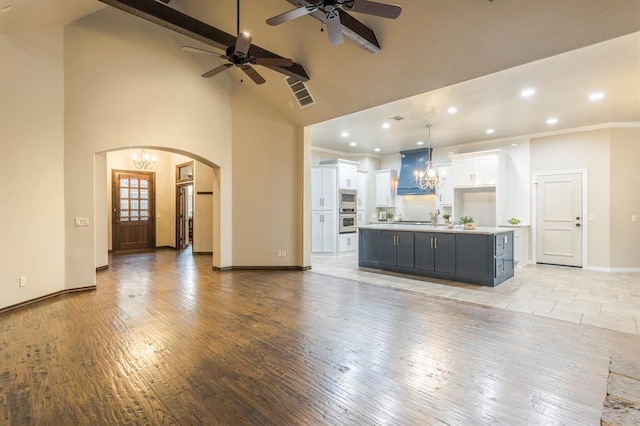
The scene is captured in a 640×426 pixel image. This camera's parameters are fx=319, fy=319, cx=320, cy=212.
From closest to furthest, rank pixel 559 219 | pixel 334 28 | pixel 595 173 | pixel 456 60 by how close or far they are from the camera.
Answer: pixel 334 28
pixel 456 60
pixel 595 173
pixel 559 219

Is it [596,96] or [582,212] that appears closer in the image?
[596,96]

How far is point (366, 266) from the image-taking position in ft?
22.6

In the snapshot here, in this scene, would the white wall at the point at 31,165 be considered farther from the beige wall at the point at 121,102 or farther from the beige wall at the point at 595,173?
the beige wall at the point at 595,173

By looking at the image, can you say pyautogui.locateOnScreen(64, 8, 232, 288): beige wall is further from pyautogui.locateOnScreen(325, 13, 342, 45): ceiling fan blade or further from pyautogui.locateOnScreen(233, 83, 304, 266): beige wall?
pyautogui.locateOnScreen(325, 13, 342, 45): ceiling fan blade

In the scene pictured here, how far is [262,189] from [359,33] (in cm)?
375

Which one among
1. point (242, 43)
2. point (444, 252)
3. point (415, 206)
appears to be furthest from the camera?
point (415, 206)

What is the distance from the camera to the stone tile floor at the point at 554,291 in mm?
3904

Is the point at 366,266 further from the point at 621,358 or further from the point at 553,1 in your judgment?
the point at 553,1

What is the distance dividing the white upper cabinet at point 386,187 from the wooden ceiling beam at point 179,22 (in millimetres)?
6060

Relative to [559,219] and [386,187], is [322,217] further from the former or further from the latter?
[559,219]

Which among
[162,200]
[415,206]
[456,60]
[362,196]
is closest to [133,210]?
[162,200]

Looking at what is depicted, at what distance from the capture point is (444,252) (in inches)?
225

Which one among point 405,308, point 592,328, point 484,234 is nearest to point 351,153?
point 484,234

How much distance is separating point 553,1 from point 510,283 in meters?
4.26
